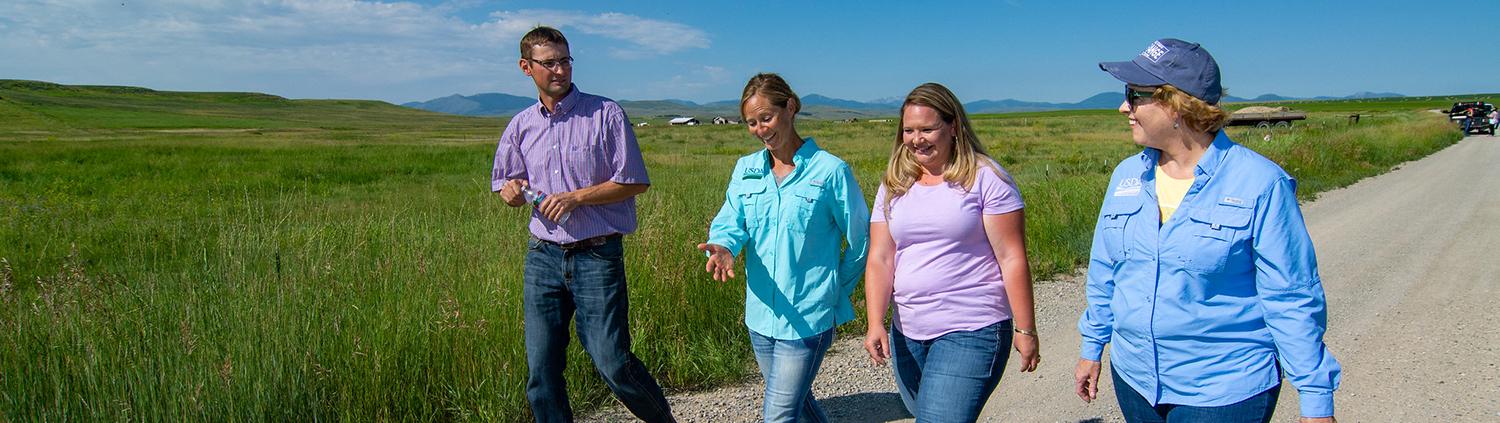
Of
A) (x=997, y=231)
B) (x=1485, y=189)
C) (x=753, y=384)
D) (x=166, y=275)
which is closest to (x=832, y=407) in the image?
(x=753, y=384)

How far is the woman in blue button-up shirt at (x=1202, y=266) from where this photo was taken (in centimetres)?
181

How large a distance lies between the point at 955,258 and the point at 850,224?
43cm

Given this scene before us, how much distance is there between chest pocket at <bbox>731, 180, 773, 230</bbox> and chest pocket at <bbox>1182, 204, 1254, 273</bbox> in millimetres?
1309

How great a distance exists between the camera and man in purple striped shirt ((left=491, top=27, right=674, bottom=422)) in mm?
3133

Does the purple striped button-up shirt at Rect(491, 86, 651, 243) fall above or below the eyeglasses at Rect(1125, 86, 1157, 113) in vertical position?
below

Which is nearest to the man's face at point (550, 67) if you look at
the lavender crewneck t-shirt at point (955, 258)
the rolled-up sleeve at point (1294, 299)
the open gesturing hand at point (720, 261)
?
the open gesturing hand at point (720, 261)

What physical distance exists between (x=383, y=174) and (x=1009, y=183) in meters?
22.4

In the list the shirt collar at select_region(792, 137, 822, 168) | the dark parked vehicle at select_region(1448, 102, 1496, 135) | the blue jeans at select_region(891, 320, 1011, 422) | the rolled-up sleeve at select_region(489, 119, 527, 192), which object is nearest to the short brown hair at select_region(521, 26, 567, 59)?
the rolled-up sleeve at select_region(489, 119, 527, 192)

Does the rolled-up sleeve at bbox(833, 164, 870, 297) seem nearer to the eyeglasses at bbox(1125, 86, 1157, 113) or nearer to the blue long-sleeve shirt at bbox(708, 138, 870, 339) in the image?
the blue long-sleeve shirt at bbox(708, 138, 870, 339)

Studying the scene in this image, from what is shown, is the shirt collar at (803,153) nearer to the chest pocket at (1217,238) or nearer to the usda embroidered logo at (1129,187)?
the usda embroidered logo at (1129,187)

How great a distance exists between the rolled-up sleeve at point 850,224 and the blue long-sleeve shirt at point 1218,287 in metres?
0.84

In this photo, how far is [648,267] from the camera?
16.5 feet

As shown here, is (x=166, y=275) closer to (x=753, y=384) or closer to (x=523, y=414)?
(x=523, y=414)

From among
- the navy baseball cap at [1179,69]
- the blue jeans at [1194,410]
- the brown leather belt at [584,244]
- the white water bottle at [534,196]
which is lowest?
the blue jeans at [1194,410]
